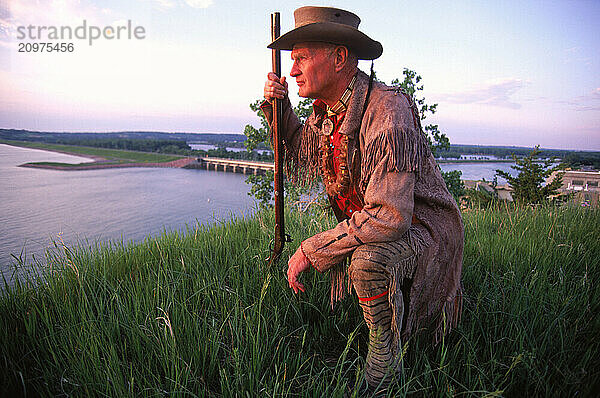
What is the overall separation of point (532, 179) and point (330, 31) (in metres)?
8.25

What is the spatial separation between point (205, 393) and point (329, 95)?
1.47 meters

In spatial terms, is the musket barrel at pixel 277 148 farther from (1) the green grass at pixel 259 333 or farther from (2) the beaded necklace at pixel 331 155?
(2) the beaded necklace at pixel 331 155

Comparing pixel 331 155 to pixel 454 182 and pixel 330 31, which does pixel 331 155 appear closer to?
pixel 330 31

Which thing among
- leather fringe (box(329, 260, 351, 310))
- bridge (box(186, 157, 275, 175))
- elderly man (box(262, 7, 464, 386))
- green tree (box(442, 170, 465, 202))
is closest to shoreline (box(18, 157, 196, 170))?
bridge (box(186, 157, 275, 175))

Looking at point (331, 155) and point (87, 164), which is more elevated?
point (331, 155)

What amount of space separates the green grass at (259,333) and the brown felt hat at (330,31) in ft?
4.03

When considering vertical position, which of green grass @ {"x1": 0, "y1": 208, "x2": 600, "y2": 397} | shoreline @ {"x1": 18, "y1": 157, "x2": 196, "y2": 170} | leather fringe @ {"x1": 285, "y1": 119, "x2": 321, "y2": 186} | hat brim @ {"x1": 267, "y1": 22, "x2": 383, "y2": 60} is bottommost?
green grass @ {"x1": 0, "y1": 208, "x2": 600, "y2": 397}

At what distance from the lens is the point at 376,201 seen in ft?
4.38

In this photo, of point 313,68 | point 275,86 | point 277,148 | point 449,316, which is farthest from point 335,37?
point 449,316

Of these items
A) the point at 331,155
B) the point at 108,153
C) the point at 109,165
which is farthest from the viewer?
the point at 108,153

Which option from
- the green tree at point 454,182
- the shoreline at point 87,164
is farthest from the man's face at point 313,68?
the green tree at point 454,182

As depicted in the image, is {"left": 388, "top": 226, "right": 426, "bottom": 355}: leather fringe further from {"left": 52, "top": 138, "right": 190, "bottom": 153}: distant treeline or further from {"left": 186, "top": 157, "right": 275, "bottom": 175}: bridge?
{"left": 186, "top": 157, "right": 275, "bottom": 175}: bridge

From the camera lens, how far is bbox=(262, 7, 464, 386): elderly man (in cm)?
136

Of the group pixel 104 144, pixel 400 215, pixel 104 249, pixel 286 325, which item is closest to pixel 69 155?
pixel 104 144
